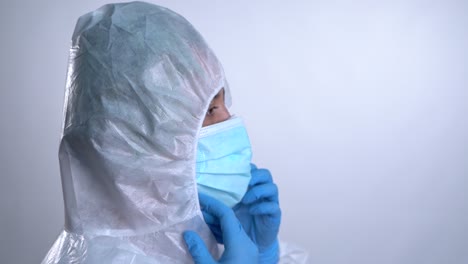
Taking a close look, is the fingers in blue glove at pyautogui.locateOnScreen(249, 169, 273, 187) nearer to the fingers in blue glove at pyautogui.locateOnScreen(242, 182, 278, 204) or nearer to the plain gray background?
the fingers in blue glove at pyautogui.locateOnScreen(242, 182, 278, 204)

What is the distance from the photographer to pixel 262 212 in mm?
1037

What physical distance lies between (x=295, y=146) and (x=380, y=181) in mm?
451

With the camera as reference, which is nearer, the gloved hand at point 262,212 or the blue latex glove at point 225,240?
the blue latex glove at point 225,240

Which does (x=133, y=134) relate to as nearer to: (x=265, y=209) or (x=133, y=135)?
(x=133, y=135)

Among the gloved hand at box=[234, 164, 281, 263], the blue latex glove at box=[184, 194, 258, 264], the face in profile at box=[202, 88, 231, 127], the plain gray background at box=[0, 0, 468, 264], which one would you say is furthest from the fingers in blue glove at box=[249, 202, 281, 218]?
the plain gray background at box=[0, 0, 468, 264]

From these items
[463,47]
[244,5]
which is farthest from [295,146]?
[463,47]

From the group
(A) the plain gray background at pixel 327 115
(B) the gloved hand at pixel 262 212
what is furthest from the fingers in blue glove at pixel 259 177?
(A) the plain gray background at pixel 327 115

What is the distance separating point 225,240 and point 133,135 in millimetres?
288

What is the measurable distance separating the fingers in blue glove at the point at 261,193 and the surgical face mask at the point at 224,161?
→ 38mm

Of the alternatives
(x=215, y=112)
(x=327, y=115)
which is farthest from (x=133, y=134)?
(x=327, y=115)

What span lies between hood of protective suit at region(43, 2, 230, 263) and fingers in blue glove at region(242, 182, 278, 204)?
0.17m

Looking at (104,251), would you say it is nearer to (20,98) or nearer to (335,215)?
(20,98)

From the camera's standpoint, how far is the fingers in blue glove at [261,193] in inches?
41.3

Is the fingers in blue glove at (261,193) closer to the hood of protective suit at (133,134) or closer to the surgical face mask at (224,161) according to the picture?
the surgical face mask at (224,161)
